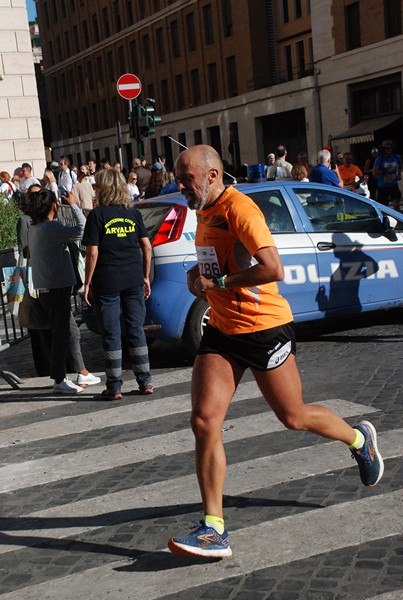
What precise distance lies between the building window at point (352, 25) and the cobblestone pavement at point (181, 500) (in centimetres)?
3529

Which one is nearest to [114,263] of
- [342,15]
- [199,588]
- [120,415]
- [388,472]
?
[120,415]

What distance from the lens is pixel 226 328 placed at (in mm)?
4031

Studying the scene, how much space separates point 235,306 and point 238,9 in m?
49.2

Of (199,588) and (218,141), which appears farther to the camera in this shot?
(218,141)

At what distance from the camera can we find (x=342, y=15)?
40.6 m

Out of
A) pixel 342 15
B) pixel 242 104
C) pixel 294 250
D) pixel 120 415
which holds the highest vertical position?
pixel 342 15

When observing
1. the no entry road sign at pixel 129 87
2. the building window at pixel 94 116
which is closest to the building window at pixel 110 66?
the building window at pixel 94 116

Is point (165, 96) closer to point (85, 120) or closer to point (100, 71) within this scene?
point (100, 71)

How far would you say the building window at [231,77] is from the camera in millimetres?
51969

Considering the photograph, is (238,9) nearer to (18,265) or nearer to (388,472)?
(18,265)

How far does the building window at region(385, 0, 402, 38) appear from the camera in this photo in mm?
37406

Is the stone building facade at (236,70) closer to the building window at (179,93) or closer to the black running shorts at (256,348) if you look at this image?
the building window at (179,93)

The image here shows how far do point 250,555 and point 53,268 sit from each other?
12.8ft

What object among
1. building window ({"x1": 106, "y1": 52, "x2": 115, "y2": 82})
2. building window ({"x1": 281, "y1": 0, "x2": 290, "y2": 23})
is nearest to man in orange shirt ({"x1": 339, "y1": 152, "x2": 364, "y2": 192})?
building window ({"x1": 281, "y1": 0, "x2": 290, "y2": 23})
